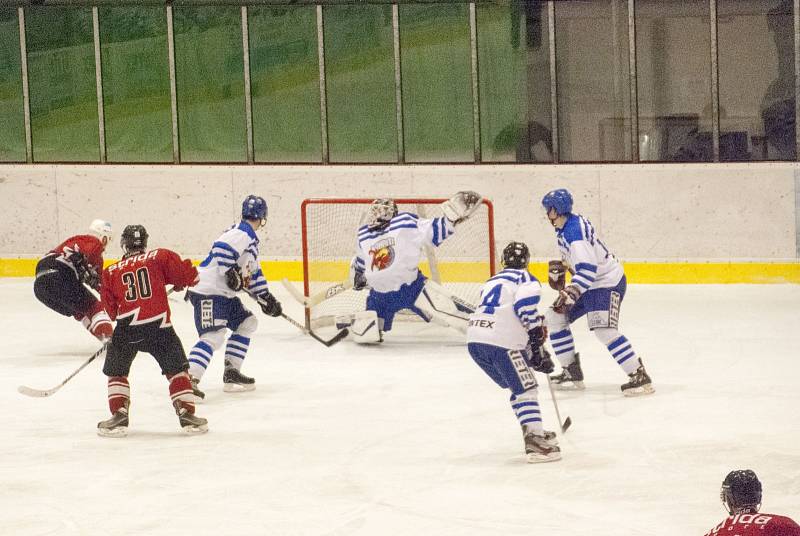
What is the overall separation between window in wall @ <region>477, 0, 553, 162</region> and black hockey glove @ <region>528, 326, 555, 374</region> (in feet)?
20.7

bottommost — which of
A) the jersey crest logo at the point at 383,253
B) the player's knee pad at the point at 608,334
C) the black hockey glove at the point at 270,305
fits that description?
the player's knee pad at the point at 608,334

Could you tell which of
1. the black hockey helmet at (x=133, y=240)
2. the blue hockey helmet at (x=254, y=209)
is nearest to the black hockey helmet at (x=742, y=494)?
the black hockey helmet at (x=133, y=240)

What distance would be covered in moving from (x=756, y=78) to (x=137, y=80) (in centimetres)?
540

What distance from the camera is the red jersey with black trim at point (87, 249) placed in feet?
29.7

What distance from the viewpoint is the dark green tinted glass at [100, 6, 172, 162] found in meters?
13.0

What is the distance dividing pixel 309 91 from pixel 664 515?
8.03 metres

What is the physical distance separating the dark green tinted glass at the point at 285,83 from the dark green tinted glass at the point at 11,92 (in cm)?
224

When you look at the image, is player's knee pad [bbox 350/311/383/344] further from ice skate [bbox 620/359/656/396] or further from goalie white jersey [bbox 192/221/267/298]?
ice skate [bbox 620/359/656/396]

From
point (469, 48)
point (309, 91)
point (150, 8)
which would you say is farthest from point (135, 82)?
point (469, 48)

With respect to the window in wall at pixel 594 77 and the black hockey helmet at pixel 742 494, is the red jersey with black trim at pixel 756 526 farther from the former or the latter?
the window in wall at pixel 594 77

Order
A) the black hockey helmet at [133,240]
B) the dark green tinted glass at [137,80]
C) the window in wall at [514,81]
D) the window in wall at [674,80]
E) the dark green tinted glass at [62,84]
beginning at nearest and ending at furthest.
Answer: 1. the black hockey helmet at [133,240]
2. the window in wall at [674,80]
3. the window in wall at [514,81]
4. the dark green tinted glass at [137,80]
5. the dark green tinted glass at [62,84]

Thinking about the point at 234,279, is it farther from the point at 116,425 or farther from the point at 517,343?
the point at 517,343

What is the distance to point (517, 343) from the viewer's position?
20.1ft

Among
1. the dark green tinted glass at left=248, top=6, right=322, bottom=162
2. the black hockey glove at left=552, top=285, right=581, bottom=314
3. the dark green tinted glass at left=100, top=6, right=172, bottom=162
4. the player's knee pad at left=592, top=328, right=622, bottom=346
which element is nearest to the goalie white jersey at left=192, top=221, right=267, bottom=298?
the black hockey glove at left=552, top=285, right=581, bottom=314
